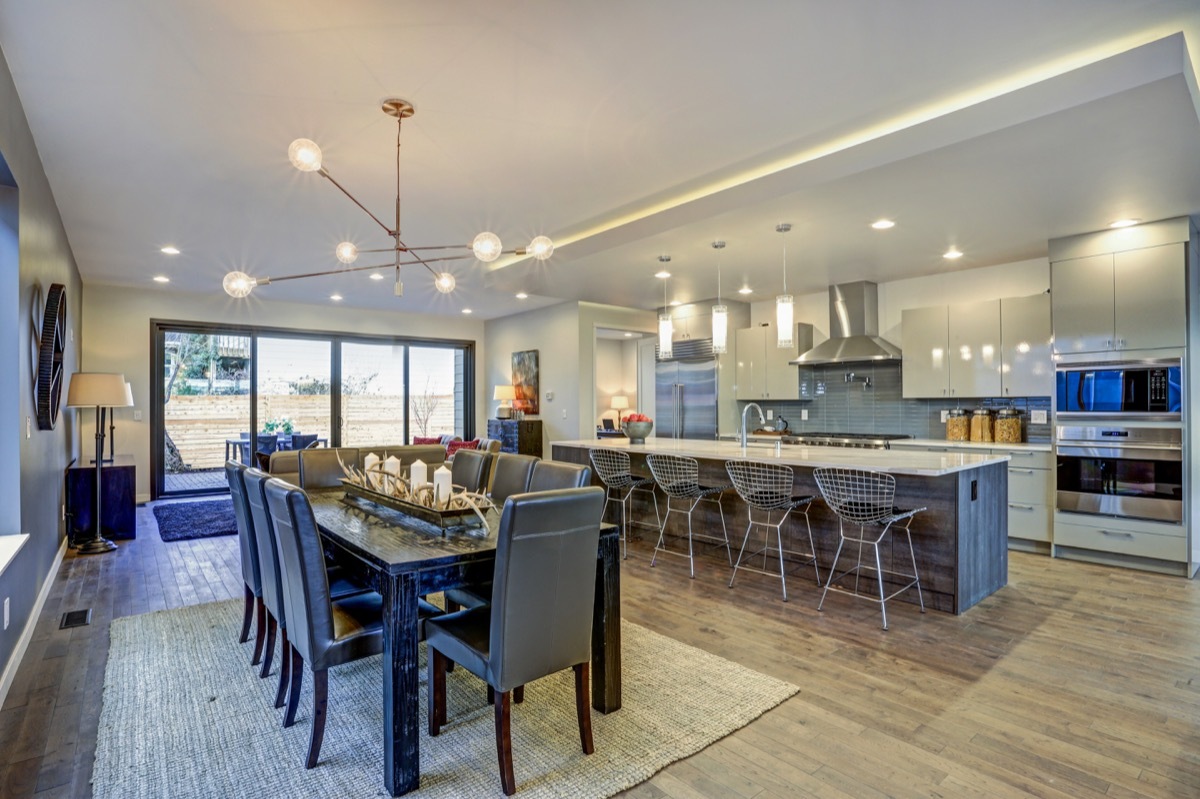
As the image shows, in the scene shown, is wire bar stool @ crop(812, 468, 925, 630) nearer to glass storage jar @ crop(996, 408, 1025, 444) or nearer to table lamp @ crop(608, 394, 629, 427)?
glass storage jar @ crop(996, 408, 1025, 444)

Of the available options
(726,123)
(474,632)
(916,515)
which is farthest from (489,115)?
(916,515)

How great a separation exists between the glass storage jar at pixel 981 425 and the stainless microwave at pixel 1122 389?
79 centimetres

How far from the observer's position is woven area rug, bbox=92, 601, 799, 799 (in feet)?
6.63

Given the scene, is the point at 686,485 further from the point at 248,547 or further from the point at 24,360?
the point at 24,360

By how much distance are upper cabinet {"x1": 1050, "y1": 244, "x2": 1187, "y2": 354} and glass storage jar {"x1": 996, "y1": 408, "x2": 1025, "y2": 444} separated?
0.87 metres

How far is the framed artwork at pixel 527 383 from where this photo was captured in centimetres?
908

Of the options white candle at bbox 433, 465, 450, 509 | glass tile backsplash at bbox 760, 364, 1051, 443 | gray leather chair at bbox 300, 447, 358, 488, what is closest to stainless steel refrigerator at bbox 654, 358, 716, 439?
glass tile backsplash at bbox 760, 364, 1051, 443

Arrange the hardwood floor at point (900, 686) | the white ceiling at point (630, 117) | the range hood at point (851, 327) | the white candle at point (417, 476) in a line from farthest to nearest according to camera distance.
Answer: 1. the range hood at point (851, 327)
2. the white candle at point (417, 476)
3. the white ceiling at point (630, 117)
4. the hardwood floor at point (900, 686)

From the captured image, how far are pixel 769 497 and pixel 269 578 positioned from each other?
9.43 feet

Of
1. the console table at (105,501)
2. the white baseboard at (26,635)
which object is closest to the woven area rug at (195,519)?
the console table at (105,501)

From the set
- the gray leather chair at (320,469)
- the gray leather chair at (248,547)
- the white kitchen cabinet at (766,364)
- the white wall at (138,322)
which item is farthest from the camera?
the white wall at (138,322)

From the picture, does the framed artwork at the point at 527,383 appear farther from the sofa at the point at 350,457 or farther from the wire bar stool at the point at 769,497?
A: the wire bar stool at the point at 769,497

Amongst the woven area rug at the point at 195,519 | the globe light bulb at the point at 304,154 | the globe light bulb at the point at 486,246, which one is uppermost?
the globe light bulb at the point at 304,154

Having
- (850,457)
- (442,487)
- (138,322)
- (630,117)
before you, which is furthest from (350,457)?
(138,322)
